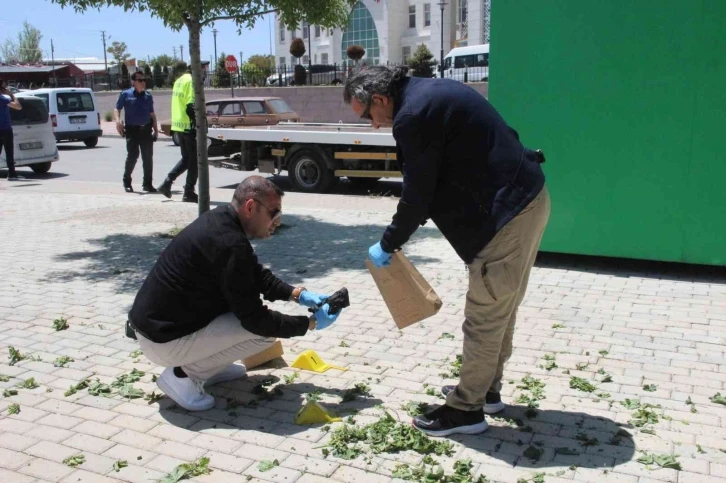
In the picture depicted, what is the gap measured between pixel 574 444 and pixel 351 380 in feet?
4.63

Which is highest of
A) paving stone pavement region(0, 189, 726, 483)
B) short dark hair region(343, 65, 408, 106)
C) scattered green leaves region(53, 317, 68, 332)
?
short dark hair region(343, 65, 408, 106)

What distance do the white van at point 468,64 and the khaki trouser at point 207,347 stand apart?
86.3 feet

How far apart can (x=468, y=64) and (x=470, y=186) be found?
32.6m

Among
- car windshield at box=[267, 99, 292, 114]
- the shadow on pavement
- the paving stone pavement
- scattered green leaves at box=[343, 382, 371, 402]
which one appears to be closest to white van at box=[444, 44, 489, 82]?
car windshield at box=[267, 99, 292, 114]

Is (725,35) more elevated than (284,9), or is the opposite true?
(284,9)

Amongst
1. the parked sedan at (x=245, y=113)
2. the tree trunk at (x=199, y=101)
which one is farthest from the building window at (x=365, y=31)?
the tree trunk at (x=199, y=101)

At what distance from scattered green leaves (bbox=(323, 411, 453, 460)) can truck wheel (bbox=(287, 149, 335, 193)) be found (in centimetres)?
907

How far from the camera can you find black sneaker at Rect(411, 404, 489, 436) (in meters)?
3.66

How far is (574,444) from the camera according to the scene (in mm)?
3576

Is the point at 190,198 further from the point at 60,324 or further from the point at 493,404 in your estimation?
the point at 493,404

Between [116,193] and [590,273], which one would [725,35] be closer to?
[590,273]

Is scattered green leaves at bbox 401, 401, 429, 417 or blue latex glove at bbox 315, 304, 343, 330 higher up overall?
blue latex glove at bbox 315, 304, 343, 330

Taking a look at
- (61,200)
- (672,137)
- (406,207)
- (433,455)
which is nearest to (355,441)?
(433,455)

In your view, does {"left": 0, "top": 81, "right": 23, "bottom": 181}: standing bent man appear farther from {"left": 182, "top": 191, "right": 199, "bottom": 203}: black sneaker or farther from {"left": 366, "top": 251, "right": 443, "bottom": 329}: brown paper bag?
{"left": 366, "top": 251, "right": 443, "bottom": 329}: brown paper bag
